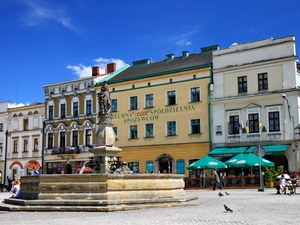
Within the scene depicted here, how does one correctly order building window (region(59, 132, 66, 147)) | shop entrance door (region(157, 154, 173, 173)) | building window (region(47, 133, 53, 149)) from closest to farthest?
shop entrance door (region(157, 154, 173, 173)) < building window (region(59, 132, 66, 147)) < building window (region(47, 133, 53, 149))

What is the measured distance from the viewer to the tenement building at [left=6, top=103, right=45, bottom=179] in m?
50.2

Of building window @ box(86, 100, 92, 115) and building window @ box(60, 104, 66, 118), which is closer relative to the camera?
building window @ box(86, 100, 92, 115)

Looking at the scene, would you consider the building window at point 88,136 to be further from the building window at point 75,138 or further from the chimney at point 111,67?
the chimney at point 111,67

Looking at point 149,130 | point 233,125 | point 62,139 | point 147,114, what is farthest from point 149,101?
point 62,139

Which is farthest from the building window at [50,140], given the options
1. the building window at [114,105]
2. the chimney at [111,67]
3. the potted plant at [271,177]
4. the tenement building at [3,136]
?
the potted plant at [271,177]

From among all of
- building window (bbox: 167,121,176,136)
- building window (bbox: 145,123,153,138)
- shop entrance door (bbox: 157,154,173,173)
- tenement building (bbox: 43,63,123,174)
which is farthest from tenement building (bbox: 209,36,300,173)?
tenement building (bbox: 43,63,123,174)

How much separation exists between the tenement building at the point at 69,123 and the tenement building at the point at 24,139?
1.24m

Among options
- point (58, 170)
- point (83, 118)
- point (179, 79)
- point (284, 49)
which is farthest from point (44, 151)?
point (284, 49)

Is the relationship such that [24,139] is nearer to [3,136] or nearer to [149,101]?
[3,136]

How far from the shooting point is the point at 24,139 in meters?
51.8

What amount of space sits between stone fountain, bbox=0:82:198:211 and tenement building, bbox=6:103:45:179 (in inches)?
1370

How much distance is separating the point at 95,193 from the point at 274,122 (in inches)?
940

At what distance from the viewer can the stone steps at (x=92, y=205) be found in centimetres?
1348

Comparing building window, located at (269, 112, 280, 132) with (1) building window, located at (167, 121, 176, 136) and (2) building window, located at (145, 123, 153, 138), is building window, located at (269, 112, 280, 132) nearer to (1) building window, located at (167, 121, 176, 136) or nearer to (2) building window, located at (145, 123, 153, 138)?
(1) building window, located at (167, 121, 176, 136)
